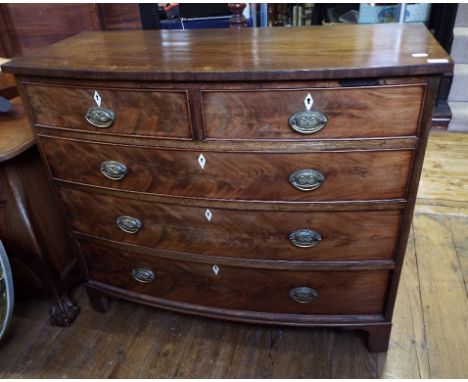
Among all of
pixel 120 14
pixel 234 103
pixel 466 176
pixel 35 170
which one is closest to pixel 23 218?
pixel 35 170

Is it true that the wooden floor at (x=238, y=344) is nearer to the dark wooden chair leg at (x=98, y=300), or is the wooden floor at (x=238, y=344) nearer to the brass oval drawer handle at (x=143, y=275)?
the dark wooden chair leg at (x=98, y=300)

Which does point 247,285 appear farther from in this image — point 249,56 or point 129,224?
point 249,56

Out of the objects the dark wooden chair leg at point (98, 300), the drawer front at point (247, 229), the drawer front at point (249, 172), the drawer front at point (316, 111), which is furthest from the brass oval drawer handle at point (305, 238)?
the dark wooden chair leg at point (98, 300)

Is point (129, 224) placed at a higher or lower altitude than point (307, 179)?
lower

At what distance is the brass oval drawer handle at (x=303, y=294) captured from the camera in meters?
1.16

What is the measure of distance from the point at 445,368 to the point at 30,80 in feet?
4.67

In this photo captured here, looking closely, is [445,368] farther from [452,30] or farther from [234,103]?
[452,30]

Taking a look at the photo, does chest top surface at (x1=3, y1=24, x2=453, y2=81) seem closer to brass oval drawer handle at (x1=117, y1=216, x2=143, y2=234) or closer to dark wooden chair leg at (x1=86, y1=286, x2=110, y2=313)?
brass oval drawer handle at (x1=117, y1=216, x2=143, y2=234)

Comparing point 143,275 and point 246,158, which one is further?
point 143,275

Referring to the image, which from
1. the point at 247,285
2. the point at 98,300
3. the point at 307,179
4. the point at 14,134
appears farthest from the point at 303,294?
the point at 14,134

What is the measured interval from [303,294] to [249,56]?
0.68 m

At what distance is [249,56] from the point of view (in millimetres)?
940

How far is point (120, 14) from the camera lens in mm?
1938

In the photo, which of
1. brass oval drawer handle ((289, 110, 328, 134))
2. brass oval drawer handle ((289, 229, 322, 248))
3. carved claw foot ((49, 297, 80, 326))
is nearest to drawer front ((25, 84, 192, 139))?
brass oval drawer handle ((289, 110, 328, 134))
